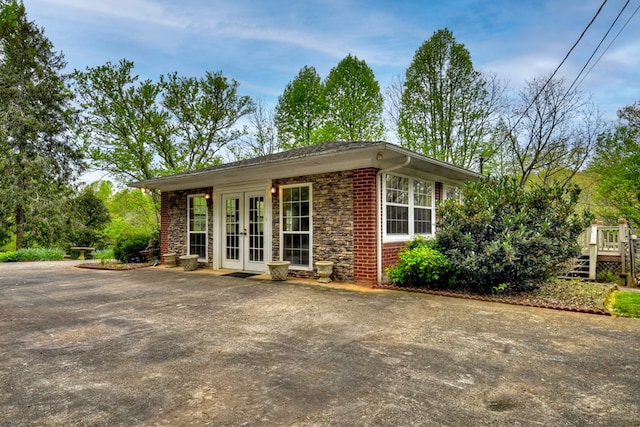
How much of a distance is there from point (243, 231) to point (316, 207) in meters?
2.40

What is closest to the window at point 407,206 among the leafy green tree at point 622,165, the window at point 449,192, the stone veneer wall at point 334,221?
the window at point 449,192

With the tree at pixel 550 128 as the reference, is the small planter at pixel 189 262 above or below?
below

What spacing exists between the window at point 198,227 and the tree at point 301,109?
10288 mm

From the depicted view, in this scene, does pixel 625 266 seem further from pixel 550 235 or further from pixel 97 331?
pixel 97 331

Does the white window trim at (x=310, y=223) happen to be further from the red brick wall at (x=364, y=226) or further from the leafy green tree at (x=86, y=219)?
the leafy green tree at (x=86, y=219)

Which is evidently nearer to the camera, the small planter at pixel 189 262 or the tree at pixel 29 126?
the small planter at pixel 189 262

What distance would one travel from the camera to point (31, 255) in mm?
14805

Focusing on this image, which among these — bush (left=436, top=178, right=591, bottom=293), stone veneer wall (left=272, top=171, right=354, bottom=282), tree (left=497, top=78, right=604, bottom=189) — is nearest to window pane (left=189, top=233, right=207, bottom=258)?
stone veneer wall (left=272, top=171, right=354, bottom=282)

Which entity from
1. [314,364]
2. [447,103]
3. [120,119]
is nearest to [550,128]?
[447,103]

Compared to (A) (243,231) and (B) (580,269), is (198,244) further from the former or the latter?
(B) (580,269)

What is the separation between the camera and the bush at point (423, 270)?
Answer: 654cm

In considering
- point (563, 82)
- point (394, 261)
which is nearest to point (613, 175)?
point (563, 82)

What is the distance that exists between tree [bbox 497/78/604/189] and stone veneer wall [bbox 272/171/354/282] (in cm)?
1224

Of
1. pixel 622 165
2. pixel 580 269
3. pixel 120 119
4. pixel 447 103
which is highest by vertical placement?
pixel 447 103
